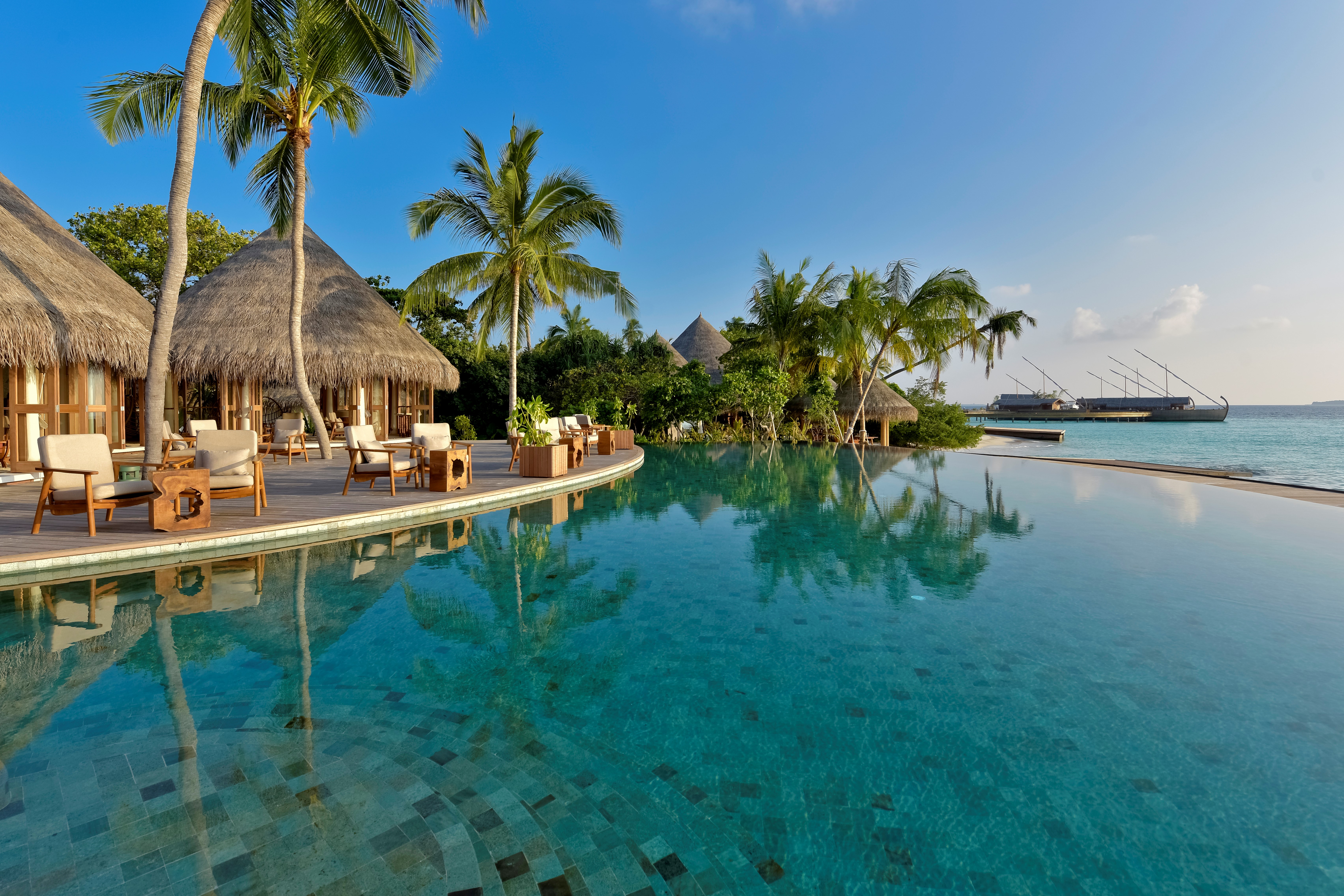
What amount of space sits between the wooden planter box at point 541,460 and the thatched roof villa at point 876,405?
39.5 ft

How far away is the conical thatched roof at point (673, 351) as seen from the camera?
23484 mm

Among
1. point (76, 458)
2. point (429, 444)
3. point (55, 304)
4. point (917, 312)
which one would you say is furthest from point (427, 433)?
point (917, 312)

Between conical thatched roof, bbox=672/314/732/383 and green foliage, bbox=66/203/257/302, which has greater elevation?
green foliage, bbox=66/203/257/302

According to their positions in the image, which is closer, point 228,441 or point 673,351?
point 228,441

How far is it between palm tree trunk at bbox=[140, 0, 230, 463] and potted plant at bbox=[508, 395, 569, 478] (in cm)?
426

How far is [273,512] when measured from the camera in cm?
602

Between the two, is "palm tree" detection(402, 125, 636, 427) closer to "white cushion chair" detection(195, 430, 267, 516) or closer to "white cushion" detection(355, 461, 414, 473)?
"white cushion" detection(355, 461, 414, 473)

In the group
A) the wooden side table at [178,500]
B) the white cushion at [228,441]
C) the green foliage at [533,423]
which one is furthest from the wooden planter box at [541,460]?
the wooden side table at [178,500]

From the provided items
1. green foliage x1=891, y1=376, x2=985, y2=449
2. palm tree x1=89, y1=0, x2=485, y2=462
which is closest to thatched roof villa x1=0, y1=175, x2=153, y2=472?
palm tree x1=89, y1=0, x2=485, y2=462

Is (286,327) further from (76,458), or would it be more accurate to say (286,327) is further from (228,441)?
(76,458)

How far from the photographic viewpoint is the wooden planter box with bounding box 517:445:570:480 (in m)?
9.16

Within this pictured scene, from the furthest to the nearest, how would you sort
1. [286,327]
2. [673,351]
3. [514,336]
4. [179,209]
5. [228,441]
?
[673,351] → [514,336] → [286,327] → [179,209] → [228,441]

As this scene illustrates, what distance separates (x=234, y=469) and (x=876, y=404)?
57.7 feet

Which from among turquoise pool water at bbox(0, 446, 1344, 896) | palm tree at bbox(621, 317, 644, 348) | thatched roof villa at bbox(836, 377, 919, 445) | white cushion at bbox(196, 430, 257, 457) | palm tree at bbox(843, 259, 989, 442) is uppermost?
palm tree at bbox(621, 317, 644, 348)
